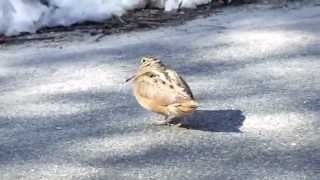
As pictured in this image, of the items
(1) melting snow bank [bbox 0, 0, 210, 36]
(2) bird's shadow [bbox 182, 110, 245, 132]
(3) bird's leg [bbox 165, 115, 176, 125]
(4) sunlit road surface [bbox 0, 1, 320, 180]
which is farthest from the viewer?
(1) melting snow bank [bbox 0, 0, 210, 36]

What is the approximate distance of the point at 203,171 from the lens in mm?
3756

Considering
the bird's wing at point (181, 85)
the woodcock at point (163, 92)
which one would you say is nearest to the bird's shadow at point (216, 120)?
the woodcock at point (163, 92)

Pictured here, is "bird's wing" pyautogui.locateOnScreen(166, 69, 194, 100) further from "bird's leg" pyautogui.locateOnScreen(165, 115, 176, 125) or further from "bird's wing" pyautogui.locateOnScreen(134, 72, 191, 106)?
"bird's leg" pyautogui.locateOnScreen(165, 115, 176, 125)

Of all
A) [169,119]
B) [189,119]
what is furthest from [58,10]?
[169,119]

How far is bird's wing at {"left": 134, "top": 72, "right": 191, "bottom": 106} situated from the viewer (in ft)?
13.2

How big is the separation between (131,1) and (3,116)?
2.99 meters

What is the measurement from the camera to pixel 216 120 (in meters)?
4.40

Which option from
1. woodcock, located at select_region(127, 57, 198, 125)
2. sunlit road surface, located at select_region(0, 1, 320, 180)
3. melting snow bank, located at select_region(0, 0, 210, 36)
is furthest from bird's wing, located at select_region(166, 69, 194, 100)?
melting snow bank, located at select_region(0, 0, 210, 36)

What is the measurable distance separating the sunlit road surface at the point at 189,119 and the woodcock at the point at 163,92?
0.56ft

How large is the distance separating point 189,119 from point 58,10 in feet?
10.3

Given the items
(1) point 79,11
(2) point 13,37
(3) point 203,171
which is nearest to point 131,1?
(1) point 79,11

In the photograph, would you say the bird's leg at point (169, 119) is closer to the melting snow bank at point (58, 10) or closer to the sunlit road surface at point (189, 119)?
the sunlit road surface at point (189, 119)

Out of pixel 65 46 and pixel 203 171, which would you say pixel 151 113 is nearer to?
pixel 203 171

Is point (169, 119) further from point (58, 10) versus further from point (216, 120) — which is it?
point (58, 10)
